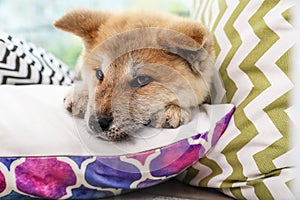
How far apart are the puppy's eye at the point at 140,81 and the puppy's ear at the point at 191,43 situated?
0.28 feet

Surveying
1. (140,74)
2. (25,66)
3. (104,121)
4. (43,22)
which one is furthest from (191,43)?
(43,22)

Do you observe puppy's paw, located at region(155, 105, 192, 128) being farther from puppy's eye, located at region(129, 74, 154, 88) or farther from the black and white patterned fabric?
the black and white patterned fabric

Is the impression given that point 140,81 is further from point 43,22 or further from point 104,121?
point 43,22

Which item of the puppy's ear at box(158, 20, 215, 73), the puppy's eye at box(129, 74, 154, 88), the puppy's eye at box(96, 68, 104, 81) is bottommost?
the puppy's eye at box(129, 74, 154, 88)

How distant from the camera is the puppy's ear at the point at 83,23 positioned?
1.08 metres

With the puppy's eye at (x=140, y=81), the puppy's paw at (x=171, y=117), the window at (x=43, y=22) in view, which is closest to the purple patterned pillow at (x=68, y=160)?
the puppy's paw at (x=171, y=117)

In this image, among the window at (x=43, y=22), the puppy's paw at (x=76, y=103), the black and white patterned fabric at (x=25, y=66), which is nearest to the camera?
the puppy's paw at (x=76, y=103)

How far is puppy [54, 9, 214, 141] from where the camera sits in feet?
3.14

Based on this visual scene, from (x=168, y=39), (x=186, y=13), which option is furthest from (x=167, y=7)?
(x=168, y=39)

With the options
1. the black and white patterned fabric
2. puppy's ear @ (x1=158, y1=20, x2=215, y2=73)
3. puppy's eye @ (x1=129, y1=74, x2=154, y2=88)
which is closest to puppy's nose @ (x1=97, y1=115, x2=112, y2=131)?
puppy's eye @ (x1=129, y1=74, x2=154, y2=88)

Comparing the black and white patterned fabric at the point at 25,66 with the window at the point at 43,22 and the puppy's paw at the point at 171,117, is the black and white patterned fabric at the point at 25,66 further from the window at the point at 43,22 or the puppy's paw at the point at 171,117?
the window at the point at 43,22

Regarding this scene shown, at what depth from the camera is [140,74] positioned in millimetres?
988

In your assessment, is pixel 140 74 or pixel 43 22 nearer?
pixel 140 74

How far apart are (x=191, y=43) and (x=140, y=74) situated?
141 mm
